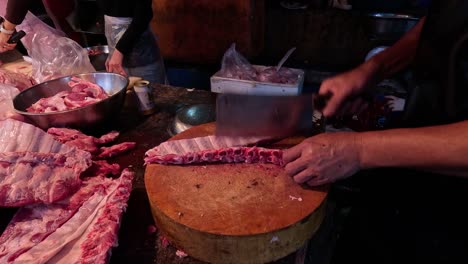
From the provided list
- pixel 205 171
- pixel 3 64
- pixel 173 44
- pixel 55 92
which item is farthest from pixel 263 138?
pixel 173 44

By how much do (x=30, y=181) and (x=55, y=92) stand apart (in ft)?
3.91

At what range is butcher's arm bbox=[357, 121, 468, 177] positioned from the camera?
4.28 ft

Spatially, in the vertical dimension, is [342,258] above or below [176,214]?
below

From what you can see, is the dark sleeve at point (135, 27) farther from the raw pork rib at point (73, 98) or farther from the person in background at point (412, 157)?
the person in background at point (412, 157)

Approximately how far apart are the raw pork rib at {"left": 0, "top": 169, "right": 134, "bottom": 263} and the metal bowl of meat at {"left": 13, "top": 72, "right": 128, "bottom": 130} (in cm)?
60

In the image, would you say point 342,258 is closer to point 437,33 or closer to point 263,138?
point 263,138

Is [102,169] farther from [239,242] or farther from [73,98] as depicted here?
[239,242]

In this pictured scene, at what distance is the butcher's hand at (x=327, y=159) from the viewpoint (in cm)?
150

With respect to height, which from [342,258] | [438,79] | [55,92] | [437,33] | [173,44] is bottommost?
[342,258]

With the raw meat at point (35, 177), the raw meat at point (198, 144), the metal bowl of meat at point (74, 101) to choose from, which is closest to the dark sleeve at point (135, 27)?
the metal bowl of meat at point (74, 101)

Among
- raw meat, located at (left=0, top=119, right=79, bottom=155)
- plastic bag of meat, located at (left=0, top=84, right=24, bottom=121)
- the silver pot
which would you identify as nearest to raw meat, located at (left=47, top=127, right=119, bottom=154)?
raw meat, located at (left=0, top=119, right=79, bottom=155)

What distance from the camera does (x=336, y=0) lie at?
17.2ft

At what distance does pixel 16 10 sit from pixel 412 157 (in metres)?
4.37

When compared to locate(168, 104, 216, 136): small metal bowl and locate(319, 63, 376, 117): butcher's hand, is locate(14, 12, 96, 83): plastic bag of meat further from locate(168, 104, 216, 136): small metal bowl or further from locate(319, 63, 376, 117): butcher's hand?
locate(319, 63, 376, 117): butcher's hand
